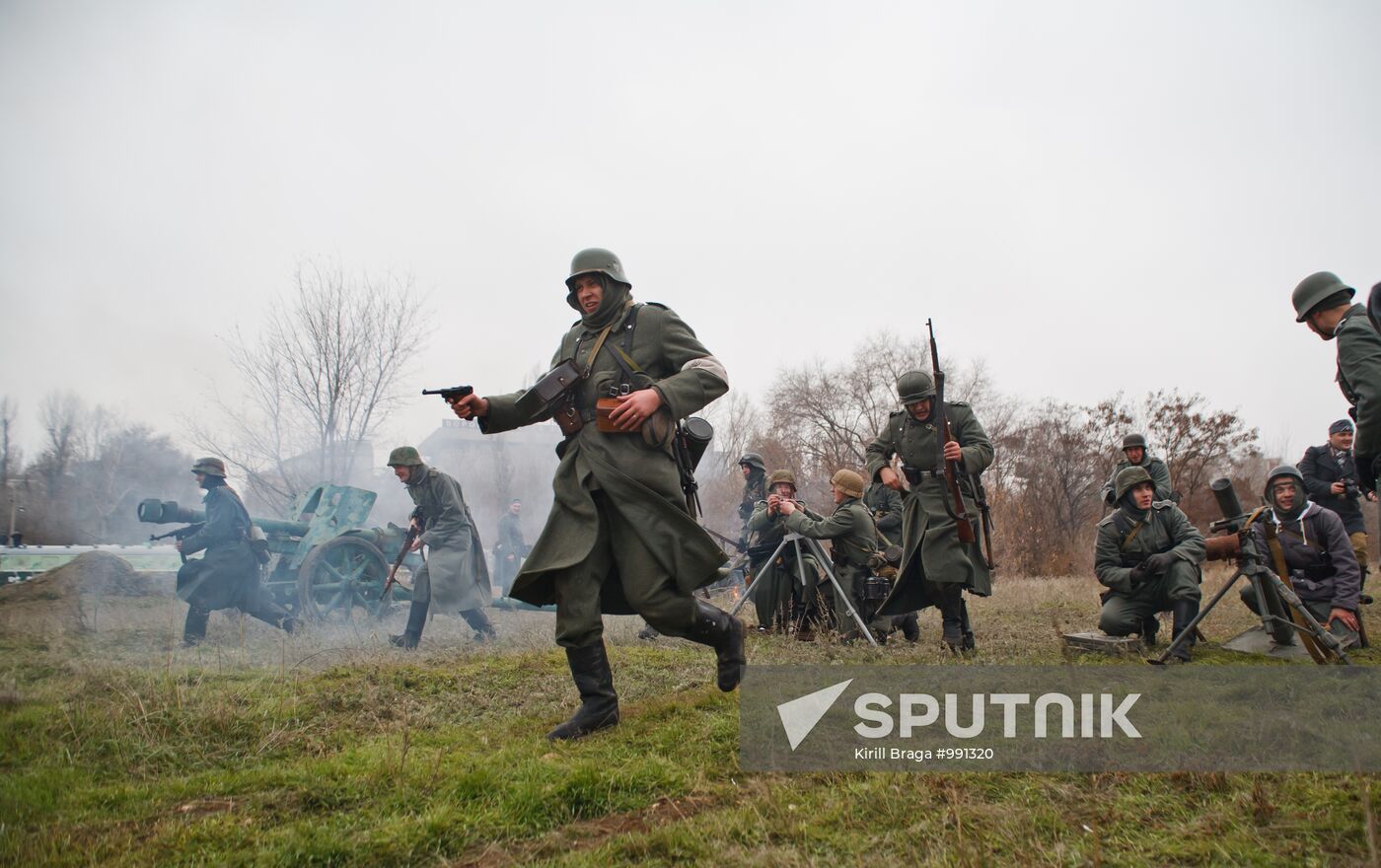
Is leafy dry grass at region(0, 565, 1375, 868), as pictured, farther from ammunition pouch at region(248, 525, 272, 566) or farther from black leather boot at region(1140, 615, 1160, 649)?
ammunition pouch at region(248, 525, 272, 566)

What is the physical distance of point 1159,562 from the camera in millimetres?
6316

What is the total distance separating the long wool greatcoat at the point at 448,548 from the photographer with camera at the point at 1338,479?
760 cm

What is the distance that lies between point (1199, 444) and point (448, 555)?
793 inches

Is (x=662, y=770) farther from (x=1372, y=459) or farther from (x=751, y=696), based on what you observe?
(x=1372, y=459)

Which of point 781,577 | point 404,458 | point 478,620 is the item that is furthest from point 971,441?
point 404,458

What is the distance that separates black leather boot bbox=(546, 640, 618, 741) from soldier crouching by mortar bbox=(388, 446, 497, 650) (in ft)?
14.9

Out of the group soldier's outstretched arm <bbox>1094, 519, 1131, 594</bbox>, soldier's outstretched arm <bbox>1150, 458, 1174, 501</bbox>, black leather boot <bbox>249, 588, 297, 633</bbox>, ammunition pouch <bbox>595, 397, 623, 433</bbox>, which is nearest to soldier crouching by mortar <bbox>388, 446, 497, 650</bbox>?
black leather boot <bbox>249, 588, 297, 633</bbox>

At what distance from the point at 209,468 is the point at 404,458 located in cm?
195

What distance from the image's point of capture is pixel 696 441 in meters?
4.27

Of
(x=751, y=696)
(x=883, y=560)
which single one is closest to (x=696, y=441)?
(x=751, y=696)

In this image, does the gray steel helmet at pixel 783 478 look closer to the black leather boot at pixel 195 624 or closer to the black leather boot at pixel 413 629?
the black leather boot at pixel 413 629

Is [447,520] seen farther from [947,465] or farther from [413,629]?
[947,465]

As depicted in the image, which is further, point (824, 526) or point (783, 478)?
point (783, 478)

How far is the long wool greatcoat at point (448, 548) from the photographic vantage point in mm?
8359
